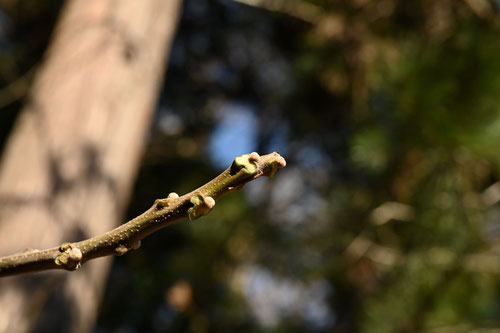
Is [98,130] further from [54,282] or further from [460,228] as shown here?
[460,228]

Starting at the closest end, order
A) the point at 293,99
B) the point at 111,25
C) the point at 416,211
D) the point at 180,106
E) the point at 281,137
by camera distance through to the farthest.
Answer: the point at 111,25, the point at 416,211, the point at 180,106, the point at 293,99, the point at 281,137

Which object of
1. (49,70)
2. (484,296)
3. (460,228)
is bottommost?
(484,296)

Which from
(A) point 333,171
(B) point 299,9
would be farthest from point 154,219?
(A) point 333,171

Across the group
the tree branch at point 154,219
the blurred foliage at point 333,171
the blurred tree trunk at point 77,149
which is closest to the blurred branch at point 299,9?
the blurred foliage at point 333,171

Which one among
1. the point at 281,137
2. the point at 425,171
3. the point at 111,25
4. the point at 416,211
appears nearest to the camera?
the point at 111,25

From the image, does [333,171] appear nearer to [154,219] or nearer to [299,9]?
[299,9]

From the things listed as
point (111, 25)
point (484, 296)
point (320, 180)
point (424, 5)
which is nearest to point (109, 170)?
point (111, 25)

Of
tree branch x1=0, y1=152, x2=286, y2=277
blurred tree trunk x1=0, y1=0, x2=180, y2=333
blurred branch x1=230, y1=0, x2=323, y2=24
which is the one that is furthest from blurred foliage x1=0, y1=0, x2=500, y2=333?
tree branch x1=0, y1=152, x2=286, y2=277
